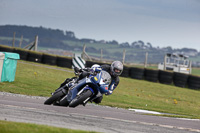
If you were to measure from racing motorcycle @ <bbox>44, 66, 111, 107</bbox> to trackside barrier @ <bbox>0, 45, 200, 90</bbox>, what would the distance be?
19.6 m

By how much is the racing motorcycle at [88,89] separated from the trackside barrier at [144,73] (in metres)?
19.6

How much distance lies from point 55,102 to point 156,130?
3.39 metres

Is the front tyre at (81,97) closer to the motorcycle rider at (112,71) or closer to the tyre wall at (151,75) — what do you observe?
the motorcycle rider at (112,71)

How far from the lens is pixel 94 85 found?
9.95m

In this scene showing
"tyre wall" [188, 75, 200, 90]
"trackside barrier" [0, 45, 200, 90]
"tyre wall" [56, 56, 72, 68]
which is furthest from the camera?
"tyre wall" [56, 56, 72, 68]

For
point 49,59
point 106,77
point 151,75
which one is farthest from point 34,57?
point 106,77

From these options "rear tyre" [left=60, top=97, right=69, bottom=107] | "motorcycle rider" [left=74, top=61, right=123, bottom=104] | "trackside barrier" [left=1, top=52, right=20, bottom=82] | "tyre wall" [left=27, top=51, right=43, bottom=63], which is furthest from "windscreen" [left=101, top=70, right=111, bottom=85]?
"tyre wall" [left=27, top=51, right=43, bottom=63]

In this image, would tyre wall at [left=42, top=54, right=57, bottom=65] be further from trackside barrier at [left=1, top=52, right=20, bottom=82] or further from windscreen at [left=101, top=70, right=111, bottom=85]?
windscreen at [left=101, top=70, right=111, bottom=85]

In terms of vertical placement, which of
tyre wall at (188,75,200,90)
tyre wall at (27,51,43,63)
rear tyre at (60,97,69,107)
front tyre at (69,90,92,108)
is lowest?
tyre wall at (188,75,200,90)

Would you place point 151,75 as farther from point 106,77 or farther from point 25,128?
point 25,128

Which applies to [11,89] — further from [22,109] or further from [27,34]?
[27,34]

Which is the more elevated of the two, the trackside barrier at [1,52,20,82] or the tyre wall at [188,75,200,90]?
the trackside barrier at [1,52,20,82]

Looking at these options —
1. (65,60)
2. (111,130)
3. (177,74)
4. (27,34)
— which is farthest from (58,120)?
(27,34)

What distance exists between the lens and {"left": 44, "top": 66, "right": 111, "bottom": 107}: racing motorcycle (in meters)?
9.79
